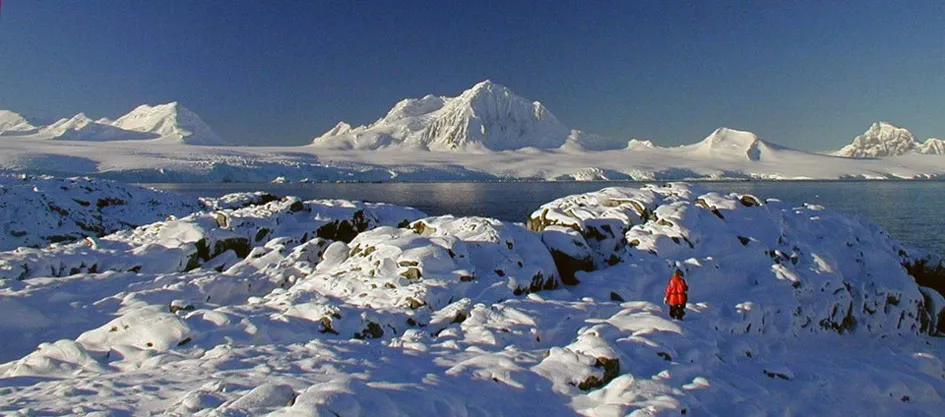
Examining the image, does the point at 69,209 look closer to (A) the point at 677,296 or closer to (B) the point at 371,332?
(B) the point at 371,332

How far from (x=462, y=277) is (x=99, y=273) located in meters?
13.6

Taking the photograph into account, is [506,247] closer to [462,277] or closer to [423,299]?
[462,277]

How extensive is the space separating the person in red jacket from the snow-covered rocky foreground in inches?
22.1

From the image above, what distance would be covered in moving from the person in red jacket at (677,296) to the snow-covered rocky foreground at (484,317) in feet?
1.84

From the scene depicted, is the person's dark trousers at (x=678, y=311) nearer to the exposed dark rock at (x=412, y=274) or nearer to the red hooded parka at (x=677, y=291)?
the red hooded parka at (x=677, y=291)

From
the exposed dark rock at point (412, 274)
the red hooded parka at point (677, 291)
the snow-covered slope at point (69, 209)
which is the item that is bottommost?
the snow-covered slope at point (69, 209)

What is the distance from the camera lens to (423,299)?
14.1 metres

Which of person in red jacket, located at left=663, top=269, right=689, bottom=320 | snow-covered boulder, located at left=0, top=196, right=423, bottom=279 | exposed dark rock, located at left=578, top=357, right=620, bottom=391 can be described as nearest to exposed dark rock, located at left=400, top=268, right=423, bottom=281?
person in red jacket, located at left=663, top=269, right=689, bottom=320

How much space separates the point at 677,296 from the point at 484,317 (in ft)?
16.9

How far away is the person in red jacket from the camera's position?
1391 centimetres

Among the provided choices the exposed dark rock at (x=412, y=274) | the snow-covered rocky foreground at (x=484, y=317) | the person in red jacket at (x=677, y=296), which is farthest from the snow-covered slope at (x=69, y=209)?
the person in red jacket at (x=677, y=296)

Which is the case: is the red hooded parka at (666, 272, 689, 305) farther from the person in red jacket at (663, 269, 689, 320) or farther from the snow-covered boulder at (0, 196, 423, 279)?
the snow-covered boulder at (0, 196, 423, 279)

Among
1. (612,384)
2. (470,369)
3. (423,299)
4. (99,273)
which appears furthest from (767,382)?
(99,273)

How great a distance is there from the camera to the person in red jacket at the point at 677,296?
13906 mm
